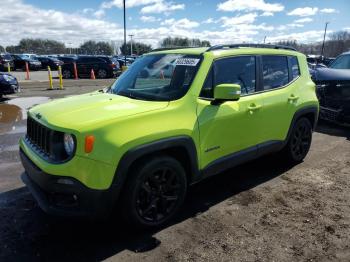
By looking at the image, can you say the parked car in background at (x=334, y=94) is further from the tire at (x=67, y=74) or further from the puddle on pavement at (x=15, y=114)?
the tire at (x=67, y=74)

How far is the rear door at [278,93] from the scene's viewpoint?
4.88m

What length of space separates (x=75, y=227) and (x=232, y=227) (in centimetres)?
165

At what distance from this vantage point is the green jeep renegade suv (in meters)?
3.24

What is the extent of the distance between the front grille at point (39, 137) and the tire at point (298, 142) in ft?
11.7

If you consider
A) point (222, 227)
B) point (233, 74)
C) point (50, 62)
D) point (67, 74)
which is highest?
point (233, 74)

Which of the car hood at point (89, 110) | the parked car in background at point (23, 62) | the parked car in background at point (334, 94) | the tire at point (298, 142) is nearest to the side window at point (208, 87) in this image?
the car hood at point (89, 110)

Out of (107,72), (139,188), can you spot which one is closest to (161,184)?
(139,188)

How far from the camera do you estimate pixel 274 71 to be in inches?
202

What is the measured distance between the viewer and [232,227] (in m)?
3.87

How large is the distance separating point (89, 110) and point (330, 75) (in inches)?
269

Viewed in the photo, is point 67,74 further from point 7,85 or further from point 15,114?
point 15,114

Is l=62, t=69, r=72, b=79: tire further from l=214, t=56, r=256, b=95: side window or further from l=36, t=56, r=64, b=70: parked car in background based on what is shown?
l=214, t=56, r=256, b=95: side window

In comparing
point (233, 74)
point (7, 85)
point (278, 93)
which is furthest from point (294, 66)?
point (7, 85)

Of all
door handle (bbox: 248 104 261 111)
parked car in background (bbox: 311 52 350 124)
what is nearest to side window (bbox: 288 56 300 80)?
door handle (bbox: 248 104 261 111)
